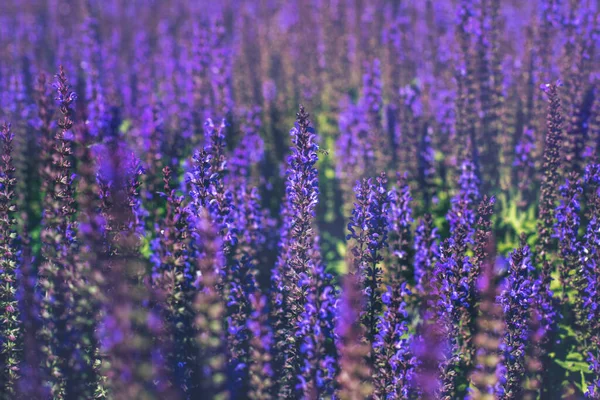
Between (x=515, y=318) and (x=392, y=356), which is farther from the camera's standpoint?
(x=515, y=318)

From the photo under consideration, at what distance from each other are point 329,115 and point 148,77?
514cm

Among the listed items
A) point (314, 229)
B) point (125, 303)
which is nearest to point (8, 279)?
point (125, 303)

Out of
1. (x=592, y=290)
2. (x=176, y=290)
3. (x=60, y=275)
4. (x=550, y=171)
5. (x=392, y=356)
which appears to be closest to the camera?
(x=60, y=275)

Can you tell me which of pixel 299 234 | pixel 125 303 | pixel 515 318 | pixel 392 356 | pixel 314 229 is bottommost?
pixel 392 356

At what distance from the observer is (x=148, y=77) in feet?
57.3

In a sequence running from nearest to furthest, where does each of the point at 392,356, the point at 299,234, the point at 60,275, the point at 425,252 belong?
the point at 60,275, the point at 392,356, the point at 299,234, the point at 425,252

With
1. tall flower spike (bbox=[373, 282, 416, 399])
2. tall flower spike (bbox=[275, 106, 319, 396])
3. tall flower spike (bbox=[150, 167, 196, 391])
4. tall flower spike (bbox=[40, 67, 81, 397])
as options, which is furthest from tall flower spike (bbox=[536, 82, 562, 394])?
tall flower spike (bbox=[40, 67, 81, 397])

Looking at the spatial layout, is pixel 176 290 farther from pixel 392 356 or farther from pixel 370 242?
pixel 392 356

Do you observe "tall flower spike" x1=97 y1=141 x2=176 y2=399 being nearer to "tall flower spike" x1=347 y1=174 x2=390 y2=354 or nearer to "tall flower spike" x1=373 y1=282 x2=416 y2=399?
"tall flower spike" x1=373 y1=282 x2=416 y2=399

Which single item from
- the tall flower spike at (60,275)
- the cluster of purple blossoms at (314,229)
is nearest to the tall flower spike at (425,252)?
the cluster of purple blossoms at (314,229)

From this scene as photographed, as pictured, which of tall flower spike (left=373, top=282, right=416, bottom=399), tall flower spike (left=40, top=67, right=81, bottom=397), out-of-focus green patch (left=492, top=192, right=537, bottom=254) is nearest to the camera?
Result: tall flower spike (left=40, top=67, right=81, bottom=397)

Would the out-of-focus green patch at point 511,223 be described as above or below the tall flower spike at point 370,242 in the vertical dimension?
above

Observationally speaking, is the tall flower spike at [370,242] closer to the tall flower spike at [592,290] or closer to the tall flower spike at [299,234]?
the tall flower spike at [299,234]

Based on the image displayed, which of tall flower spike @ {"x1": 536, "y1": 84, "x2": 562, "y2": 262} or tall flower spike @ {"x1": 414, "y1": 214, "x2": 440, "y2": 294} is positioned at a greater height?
tall flower spike @ {"x1": 536, "y1": 84, "x2": 562, "y2": 262}
